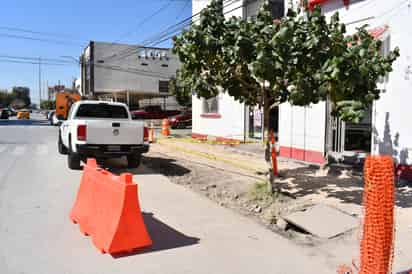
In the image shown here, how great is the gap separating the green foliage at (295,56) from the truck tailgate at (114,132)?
3.23 m

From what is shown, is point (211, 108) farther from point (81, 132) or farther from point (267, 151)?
point (267, 151)

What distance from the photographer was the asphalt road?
395 centimetres

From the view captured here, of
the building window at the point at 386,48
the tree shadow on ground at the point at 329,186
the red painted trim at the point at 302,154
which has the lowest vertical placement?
the tree shadow on ground at the point at 329,186

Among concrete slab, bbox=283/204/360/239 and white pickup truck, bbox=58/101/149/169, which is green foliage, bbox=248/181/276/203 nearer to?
concrete slab, bbox=283/204/360/239

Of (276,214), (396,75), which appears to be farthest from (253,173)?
(396,75)

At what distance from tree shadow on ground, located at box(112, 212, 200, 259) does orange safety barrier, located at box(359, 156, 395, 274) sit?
2.25 meters

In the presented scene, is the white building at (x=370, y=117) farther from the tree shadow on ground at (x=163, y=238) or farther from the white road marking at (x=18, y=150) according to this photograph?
the white road marking at (x=18, y=150)

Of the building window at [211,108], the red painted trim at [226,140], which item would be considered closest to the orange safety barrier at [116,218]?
the red painted trim at [226,140]

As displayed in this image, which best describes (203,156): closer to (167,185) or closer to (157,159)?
(157,159)

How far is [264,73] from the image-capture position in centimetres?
562

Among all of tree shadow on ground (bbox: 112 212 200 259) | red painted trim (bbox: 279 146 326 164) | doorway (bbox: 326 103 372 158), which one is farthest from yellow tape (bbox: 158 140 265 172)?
tree shadow on ground (bbox: 112 212 200 259)

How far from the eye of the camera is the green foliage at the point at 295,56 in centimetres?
545

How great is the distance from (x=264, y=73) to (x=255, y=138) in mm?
10618

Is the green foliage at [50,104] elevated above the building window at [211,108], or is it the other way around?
the green foliage at [50,104]
